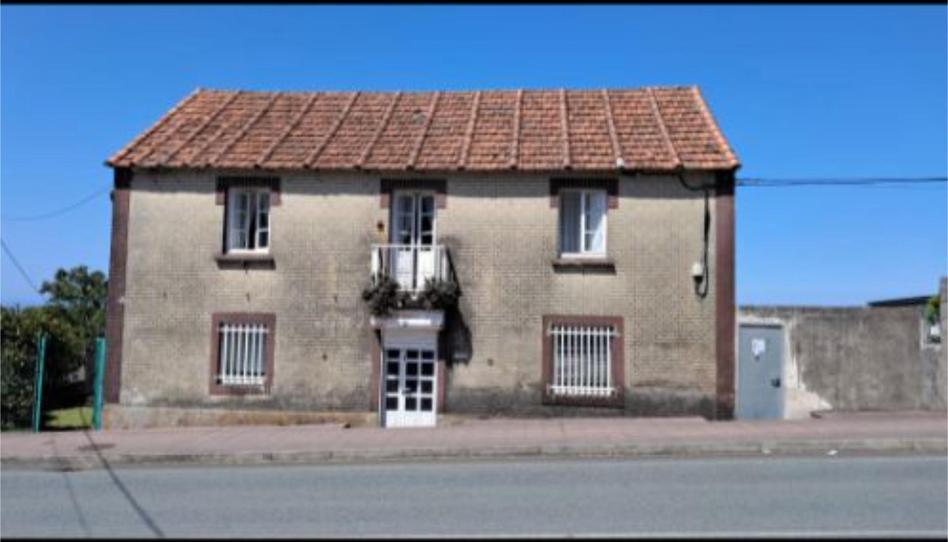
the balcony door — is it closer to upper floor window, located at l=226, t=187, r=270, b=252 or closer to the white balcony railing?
the white balcony railing

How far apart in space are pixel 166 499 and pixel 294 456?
352cm

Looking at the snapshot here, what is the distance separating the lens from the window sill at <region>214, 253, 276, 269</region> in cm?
1827

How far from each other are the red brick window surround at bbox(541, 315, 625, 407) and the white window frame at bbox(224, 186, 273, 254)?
638 centimetres

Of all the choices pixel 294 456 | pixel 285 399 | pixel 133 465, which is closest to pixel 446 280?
pixel 285 399

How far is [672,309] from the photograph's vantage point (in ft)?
57.3

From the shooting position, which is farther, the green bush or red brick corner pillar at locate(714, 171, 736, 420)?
the green bush

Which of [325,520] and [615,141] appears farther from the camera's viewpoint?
[615,141]

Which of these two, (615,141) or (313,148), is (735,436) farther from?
(313,148)

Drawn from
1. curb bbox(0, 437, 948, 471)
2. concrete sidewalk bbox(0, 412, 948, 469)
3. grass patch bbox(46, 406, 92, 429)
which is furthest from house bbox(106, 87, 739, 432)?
curb bbox(0, 437, 948, 471)

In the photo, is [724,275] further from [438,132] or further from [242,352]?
[242,352]

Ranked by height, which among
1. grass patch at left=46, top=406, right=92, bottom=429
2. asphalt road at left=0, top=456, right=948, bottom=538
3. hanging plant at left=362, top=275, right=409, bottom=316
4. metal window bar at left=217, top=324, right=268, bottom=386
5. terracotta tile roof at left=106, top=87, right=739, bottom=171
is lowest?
grass patch at left=46, top=406, right=92, bottom=429

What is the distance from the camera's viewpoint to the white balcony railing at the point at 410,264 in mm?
17734

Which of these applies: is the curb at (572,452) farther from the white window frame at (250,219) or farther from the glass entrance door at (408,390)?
the white window frame at (250,219)

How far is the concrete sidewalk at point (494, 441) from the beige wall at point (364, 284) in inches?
52.4
